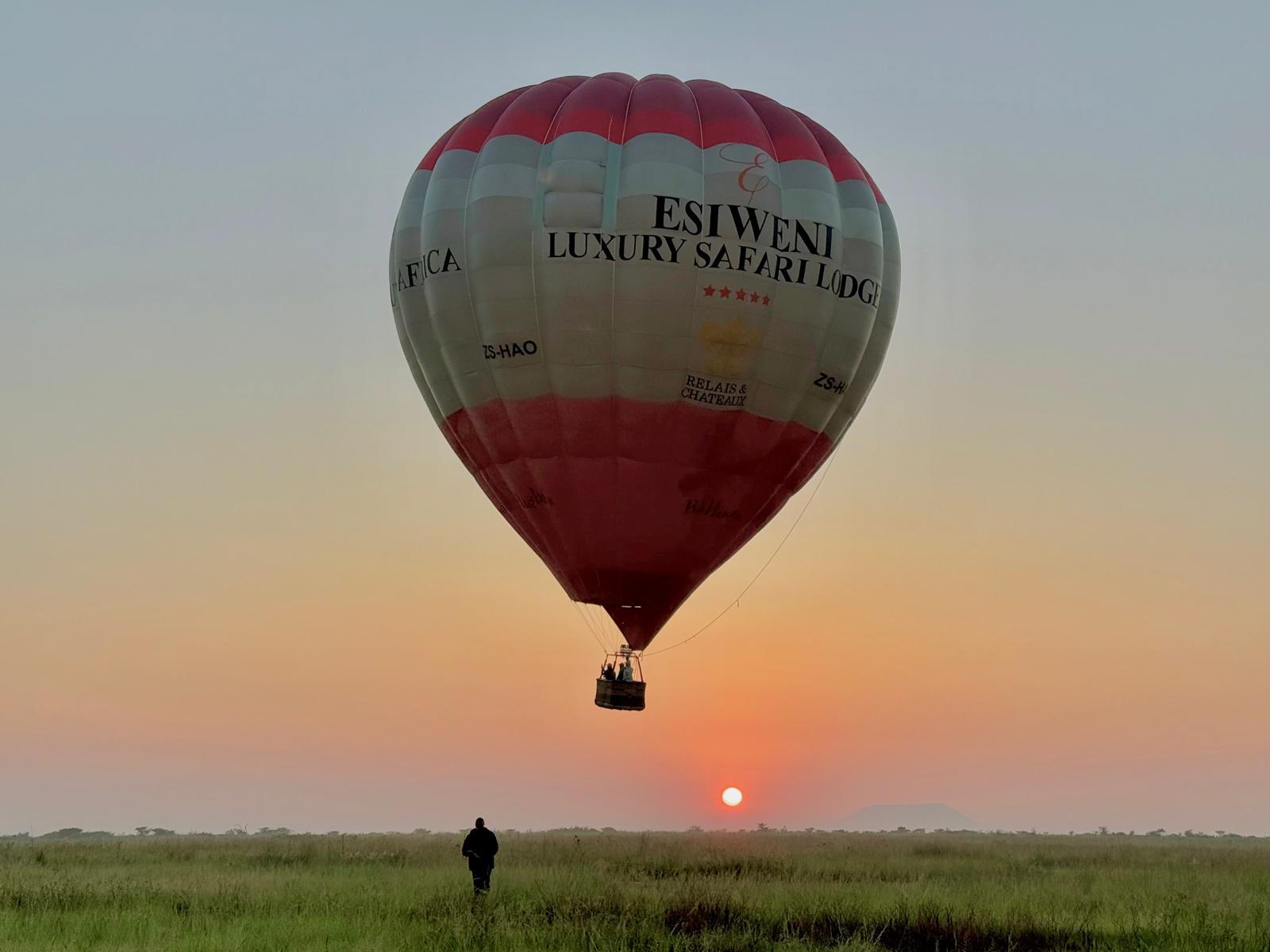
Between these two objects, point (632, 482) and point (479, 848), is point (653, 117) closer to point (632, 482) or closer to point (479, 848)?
point (632, 482)

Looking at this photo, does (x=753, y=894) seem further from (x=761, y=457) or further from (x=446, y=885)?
(x=761, y=457)

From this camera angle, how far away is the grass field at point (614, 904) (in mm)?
16156

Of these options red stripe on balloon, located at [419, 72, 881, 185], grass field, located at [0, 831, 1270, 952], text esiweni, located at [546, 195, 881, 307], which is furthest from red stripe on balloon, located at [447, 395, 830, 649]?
grass field, located at [0, 831, 1270, 952]

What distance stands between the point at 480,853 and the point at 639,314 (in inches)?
354

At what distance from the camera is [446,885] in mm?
22188

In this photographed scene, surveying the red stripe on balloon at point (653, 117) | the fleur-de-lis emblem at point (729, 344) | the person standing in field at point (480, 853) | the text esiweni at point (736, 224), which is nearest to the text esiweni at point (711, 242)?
the text esiweni at point (736, 224)

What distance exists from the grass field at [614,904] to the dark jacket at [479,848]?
1.92 ft

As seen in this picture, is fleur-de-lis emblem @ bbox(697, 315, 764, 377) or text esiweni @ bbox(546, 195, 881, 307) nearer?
text esiweni @ bbox(546, 195, 881, 307)

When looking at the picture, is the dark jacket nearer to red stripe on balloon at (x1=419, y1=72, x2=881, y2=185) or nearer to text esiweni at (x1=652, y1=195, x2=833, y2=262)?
text esiweni at (x1=652, y1=195, x2=833, y2=262)

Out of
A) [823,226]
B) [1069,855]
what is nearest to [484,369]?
[823,226]

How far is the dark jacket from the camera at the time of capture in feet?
67.7

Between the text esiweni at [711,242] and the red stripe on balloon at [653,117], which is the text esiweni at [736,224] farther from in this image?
the red stripe on balloon at [653,117]

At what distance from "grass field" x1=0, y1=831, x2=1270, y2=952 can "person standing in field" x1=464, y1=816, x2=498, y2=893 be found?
44 cm

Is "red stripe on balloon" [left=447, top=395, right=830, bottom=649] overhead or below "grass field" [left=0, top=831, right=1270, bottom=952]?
overhead
